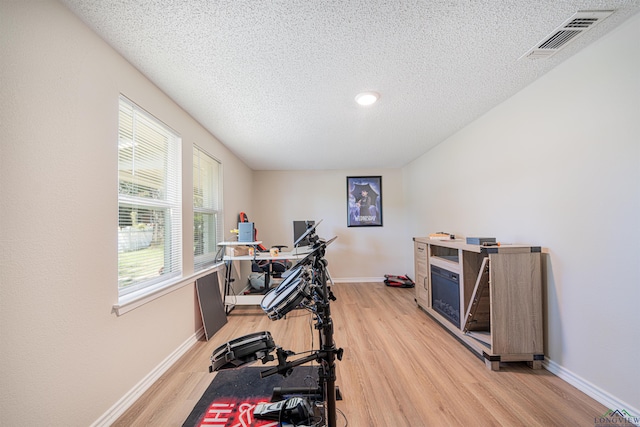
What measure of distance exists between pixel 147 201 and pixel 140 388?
147 cm

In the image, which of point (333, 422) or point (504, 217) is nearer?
point (333, 422)

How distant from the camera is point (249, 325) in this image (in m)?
3.00

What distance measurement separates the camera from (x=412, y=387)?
182 cm

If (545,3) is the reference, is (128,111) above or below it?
below

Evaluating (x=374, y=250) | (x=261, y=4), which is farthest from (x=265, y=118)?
(x=374, y=250)

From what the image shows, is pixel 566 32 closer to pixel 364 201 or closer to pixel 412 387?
pixel 412 387

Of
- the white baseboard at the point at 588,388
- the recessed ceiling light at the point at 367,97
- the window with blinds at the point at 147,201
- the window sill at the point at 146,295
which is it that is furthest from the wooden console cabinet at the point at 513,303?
the window with blinds at the point at 147,201

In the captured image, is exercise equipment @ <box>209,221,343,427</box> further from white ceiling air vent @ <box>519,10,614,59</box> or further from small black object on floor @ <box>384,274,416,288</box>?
small black object on floor @ <box>384,274,416,288</box>

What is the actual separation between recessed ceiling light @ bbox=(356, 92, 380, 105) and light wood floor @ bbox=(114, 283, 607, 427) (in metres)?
2.24

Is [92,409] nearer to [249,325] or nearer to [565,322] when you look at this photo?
[249,325]

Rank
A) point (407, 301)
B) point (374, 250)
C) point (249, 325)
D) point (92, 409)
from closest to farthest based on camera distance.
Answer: point (92, 409) → point (249, 325) → point (407, 301) → point (374, 250)

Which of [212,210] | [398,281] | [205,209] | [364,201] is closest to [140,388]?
[205,209]

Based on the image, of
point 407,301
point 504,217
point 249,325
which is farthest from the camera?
point 407,301

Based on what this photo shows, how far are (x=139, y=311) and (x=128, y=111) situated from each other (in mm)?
1574
